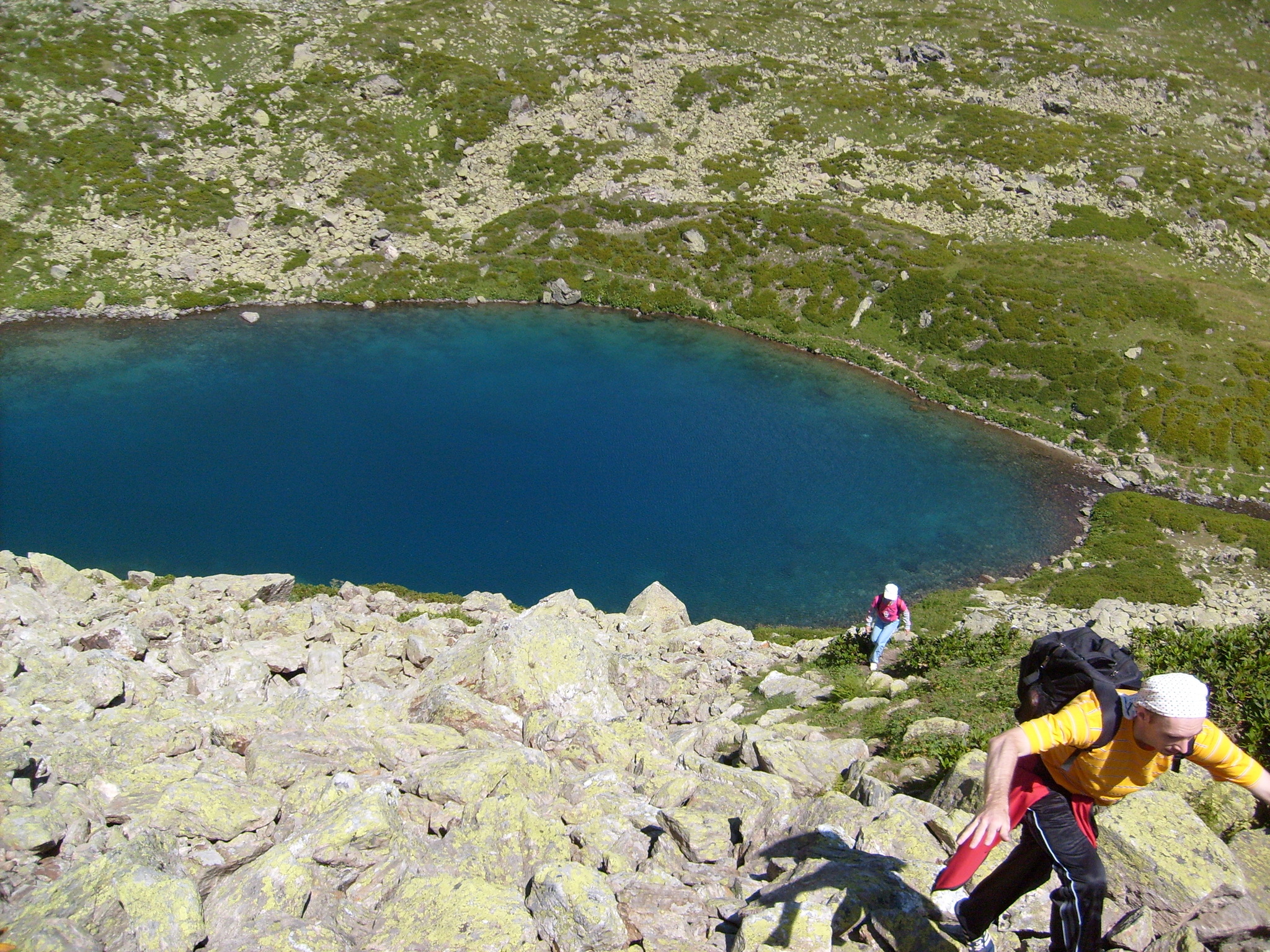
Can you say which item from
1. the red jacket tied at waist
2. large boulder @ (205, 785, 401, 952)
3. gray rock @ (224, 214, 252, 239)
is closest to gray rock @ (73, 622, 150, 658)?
large boulder @ (205, 785, 401, 952)

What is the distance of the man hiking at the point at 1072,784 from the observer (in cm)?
632

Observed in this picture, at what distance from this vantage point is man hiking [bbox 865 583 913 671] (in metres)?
20.5

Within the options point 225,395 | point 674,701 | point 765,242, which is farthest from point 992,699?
point 765,242

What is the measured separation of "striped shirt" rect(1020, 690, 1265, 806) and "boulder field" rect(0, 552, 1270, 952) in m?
2.14

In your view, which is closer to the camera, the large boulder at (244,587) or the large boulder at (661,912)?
the large boulder at (661,912)

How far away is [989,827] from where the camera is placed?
6.19 m

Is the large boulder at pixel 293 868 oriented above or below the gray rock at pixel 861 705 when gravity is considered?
above

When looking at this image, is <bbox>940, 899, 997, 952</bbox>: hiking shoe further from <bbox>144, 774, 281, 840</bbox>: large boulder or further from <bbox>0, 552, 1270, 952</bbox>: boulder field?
<bbox>144, 774, 281, 840</bbox>: large boulder

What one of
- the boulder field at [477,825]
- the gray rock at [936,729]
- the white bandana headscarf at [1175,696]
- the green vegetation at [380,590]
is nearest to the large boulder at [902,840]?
the boulder field at [477,825]

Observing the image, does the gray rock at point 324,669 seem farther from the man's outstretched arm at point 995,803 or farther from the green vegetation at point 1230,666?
the green vegetation at point 1230,666

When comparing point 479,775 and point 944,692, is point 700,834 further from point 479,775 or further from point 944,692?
point 944,692

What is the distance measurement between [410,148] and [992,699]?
273 feet

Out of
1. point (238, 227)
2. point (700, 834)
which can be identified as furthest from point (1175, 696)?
point (238, 227)

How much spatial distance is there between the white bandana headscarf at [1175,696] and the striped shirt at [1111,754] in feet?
1.61
